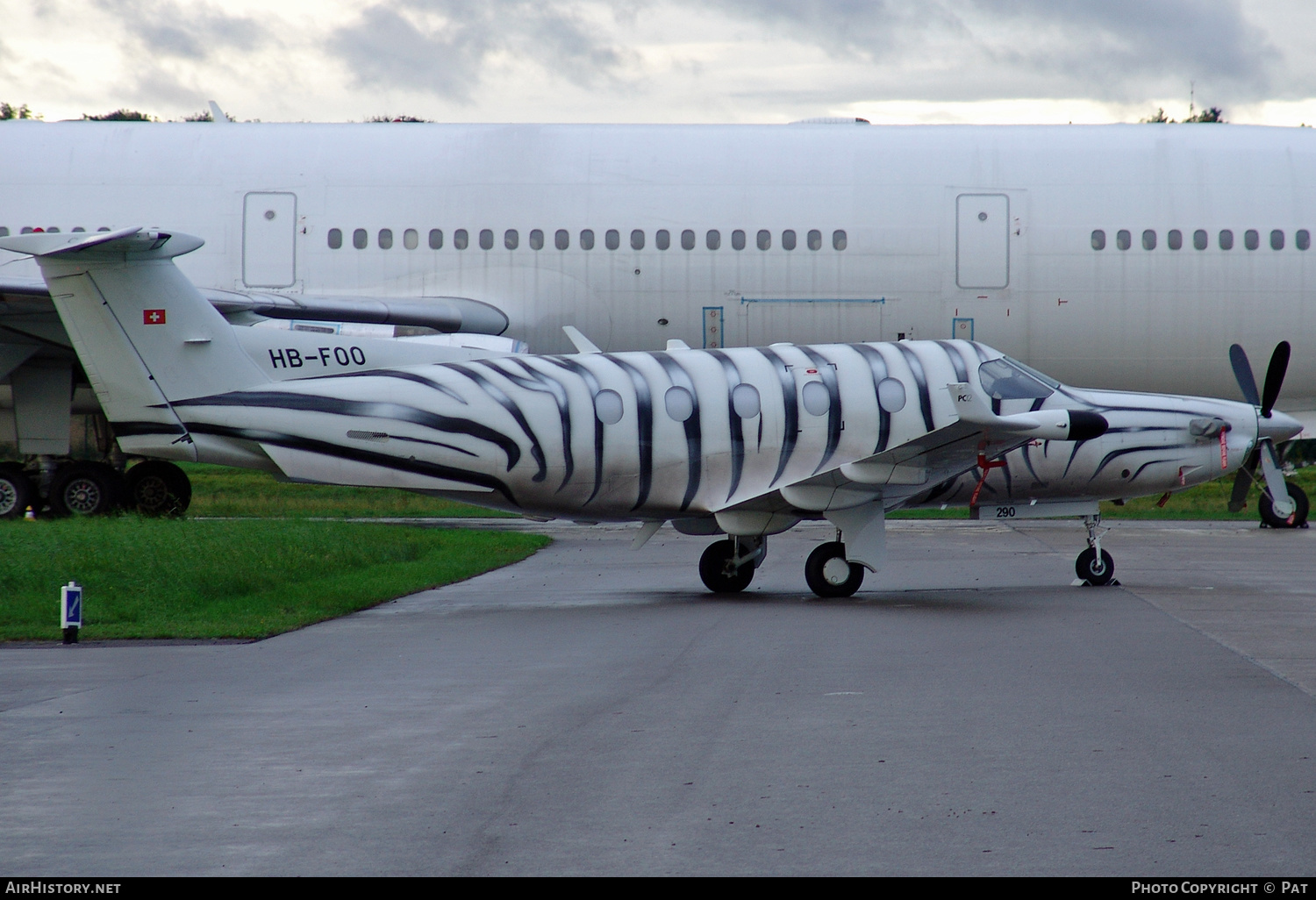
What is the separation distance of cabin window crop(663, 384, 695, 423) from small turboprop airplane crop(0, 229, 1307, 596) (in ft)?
0.09

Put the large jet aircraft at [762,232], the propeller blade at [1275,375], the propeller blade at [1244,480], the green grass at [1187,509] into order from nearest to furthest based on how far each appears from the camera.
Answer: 1. the propeller blade at [1244,480]
2. the propeller blade at [1275,375]
3. the large jet aircraft at [762,232]
4. the green grass at [1187,509]

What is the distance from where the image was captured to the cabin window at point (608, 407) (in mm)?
15555

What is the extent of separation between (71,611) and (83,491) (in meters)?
11.9

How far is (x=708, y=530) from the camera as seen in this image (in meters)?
16.7

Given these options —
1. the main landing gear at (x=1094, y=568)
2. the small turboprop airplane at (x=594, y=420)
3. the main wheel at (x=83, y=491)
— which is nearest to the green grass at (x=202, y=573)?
the small turboprop airplane at (x=594, y=420)

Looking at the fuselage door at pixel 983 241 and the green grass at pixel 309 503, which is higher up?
the fuselage door at pixel 983 241

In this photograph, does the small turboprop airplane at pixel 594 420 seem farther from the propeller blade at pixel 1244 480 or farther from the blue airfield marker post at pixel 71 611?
the blue airfield marker post at pixel 71 611

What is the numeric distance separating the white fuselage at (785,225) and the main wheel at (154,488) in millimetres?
3298

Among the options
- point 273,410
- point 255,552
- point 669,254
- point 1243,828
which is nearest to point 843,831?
point 1243,828

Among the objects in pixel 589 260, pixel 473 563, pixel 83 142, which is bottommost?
pixel 473 563

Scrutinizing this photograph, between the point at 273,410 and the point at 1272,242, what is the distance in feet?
53.4

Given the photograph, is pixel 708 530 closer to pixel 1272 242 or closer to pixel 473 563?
pixel 473 563

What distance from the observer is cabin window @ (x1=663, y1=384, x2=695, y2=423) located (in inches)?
615
